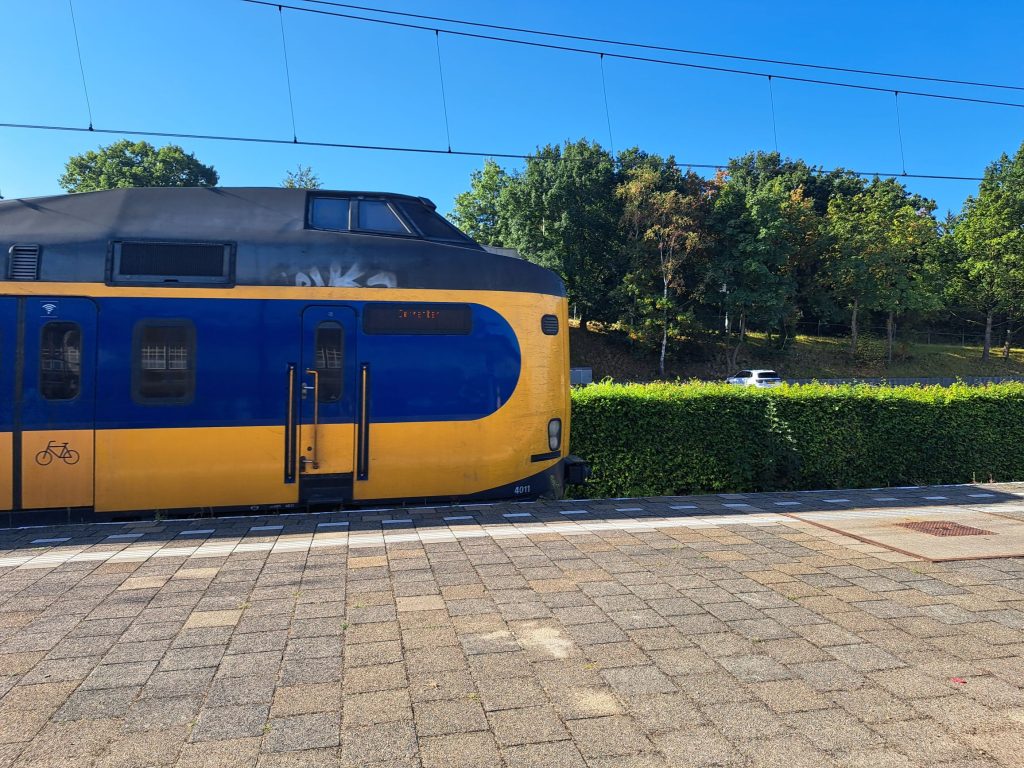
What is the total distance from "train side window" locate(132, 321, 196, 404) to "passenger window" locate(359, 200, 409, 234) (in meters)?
2.21

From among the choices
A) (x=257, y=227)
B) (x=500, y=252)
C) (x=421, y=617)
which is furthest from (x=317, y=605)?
(x=500, y=252)

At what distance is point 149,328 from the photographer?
593cm

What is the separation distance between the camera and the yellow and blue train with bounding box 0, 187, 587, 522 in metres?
5.78

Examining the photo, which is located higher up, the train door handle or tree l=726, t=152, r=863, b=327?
tree l=726, t=152, r=863, b=327

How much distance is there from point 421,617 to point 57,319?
4900 mm

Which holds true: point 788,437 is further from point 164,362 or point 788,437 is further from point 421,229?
point 164,362

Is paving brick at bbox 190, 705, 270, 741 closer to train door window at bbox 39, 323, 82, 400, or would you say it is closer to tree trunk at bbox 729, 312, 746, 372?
train door window at bbox 39, 323, 82, 400

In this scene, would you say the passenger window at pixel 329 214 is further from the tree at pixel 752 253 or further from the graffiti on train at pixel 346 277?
the tree at pixel 752 253

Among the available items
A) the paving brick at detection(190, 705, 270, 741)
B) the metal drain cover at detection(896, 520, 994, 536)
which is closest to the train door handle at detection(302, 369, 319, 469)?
the paving brick at detection(190, 705, 270, 741)

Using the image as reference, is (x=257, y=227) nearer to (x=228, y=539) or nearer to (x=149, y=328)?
(x=149, y=328)

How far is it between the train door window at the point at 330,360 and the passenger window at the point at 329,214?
1159mm

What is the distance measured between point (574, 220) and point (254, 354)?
33224 mm

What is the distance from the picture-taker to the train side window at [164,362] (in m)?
5.91

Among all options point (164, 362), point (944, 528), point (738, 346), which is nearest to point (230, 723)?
point (164, 362)
